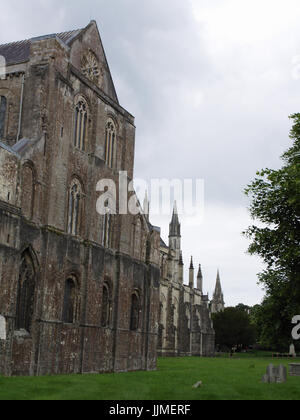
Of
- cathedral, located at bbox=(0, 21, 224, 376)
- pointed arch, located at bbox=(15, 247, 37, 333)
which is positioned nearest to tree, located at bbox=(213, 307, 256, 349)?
cathedral, located at bbox=(0, 21, 224, 376)

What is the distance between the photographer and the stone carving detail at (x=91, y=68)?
3300cm

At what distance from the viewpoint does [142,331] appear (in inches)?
1391

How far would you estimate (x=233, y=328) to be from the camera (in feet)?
315

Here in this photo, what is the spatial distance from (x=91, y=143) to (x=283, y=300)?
14.0m

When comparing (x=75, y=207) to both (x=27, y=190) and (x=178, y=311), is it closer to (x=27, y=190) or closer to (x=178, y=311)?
(x=27, y=190)

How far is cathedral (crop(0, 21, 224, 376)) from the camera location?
78.5ft

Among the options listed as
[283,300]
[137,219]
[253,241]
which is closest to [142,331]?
[137,219]

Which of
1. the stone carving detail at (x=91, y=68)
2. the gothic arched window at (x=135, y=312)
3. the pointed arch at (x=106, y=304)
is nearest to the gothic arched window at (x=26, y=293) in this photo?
the pointed arch at (x=106, y=304)

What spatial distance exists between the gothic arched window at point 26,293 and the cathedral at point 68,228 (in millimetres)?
46

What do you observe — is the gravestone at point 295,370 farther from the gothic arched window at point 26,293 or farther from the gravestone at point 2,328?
the gravestone at point 2,328

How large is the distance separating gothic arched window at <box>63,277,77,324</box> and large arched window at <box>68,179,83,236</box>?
273 cm

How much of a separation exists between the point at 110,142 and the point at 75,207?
6629 mm

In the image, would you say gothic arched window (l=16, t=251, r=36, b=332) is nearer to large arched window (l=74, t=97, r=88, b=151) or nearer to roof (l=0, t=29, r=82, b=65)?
large arched window (l=74, t=97, r=88, b=151)
